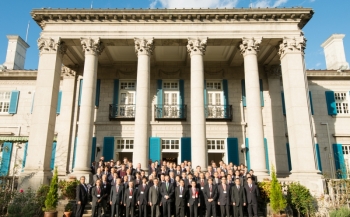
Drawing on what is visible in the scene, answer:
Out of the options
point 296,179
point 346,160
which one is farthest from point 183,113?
point 346,160

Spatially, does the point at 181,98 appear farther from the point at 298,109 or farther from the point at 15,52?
the point at 15,52

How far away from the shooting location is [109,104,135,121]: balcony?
→ 1902 cm

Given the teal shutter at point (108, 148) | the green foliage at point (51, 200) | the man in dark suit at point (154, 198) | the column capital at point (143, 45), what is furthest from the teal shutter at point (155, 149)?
the green foliage at point (51, 200)

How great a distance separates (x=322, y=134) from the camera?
806 inches

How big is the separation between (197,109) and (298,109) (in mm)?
5714

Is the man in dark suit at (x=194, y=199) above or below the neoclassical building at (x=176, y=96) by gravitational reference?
below

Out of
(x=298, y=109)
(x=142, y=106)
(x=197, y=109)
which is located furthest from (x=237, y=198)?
(x=142, y=106)

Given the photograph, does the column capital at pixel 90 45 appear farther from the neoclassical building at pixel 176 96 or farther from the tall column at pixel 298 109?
the tall column at pixel 298 109

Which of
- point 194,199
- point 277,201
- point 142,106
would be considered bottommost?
point 277,201

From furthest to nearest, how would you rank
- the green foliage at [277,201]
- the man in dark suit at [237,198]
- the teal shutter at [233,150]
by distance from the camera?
the teal shutter at [233,150] < the green foliage at [277,201] < the man in dark suit at [237,198]

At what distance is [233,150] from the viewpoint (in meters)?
18.5

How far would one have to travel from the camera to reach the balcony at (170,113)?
18875mm

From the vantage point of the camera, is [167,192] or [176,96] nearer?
[167,192]

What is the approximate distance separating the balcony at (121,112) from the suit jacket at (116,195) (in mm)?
9028
